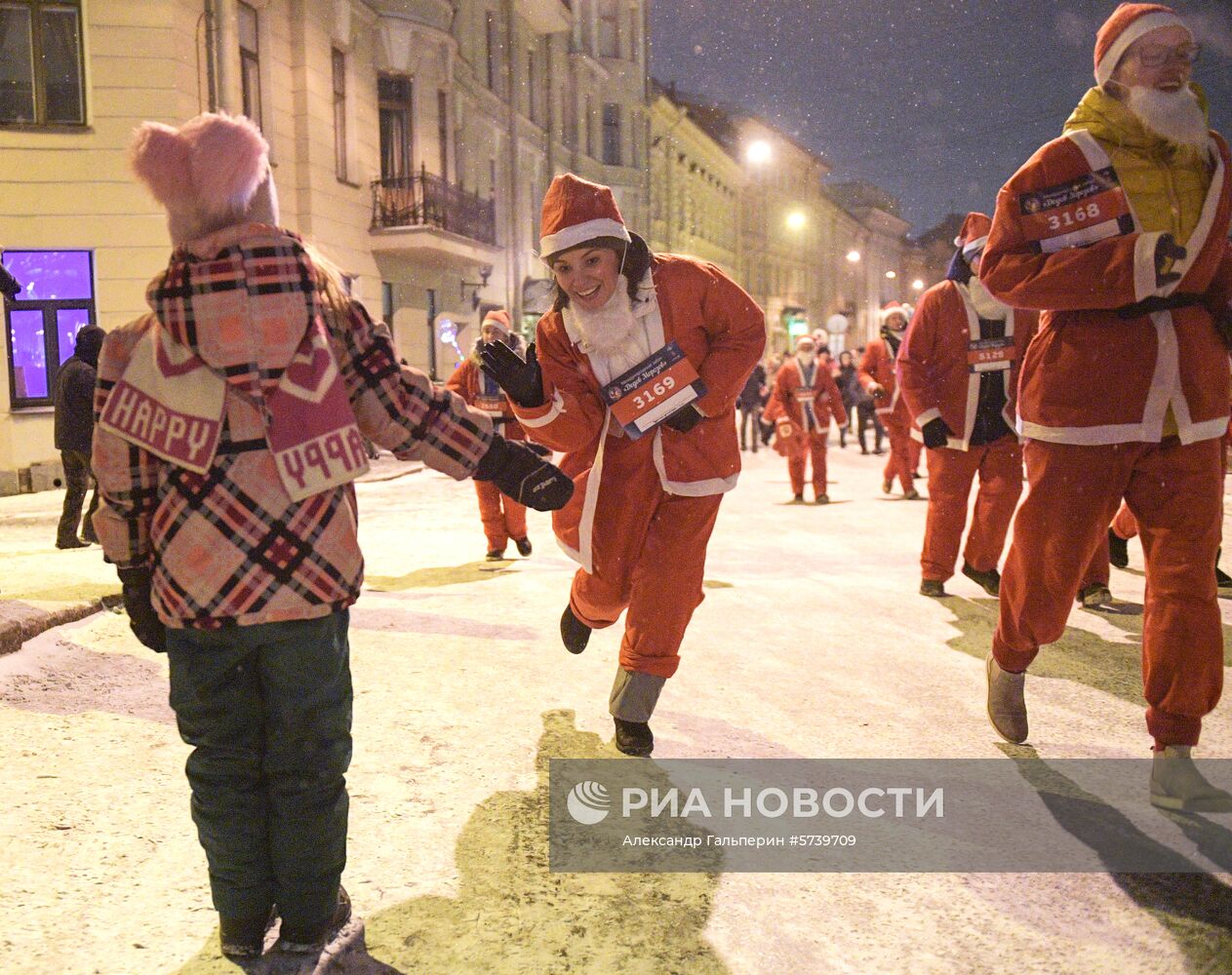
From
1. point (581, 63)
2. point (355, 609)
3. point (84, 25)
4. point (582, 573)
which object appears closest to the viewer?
point (582, 573)

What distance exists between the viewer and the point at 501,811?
2953 mm

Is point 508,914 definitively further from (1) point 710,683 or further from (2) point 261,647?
(1) point 710,683

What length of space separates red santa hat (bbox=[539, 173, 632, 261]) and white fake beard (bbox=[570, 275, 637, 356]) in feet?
0.58

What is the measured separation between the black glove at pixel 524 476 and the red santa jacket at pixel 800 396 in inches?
377

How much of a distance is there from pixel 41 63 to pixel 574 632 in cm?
1453

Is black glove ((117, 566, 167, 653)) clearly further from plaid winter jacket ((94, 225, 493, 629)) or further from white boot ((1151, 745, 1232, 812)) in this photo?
white boot ((1151, 745, 1232, 812))

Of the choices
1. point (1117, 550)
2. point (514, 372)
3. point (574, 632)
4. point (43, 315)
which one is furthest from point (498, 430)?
point (43, 315)

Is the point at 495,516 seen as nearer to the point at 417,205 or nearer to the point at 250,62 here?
the point at 250,62

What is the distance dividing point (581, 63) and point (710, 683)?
33502 millimetres

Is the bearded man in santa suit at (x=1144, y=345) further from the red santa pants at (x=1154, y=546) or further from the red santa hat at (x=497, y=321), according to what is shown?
the red santa hat at (x=497, y=321)

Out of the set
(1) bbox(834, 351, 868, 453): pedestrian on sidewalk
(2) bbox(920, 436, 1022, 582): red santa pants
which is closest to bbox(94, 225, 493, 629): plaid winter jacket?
(2) bbox(920, 436, 1022, 582): red santa pants

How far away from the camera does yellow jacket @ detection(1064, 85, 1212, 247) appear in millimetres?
2973

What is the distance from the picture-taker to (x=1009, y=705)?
11.1 feet

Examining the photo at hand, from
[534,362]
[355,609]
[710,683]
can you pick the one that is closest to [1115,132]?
[534,362]
